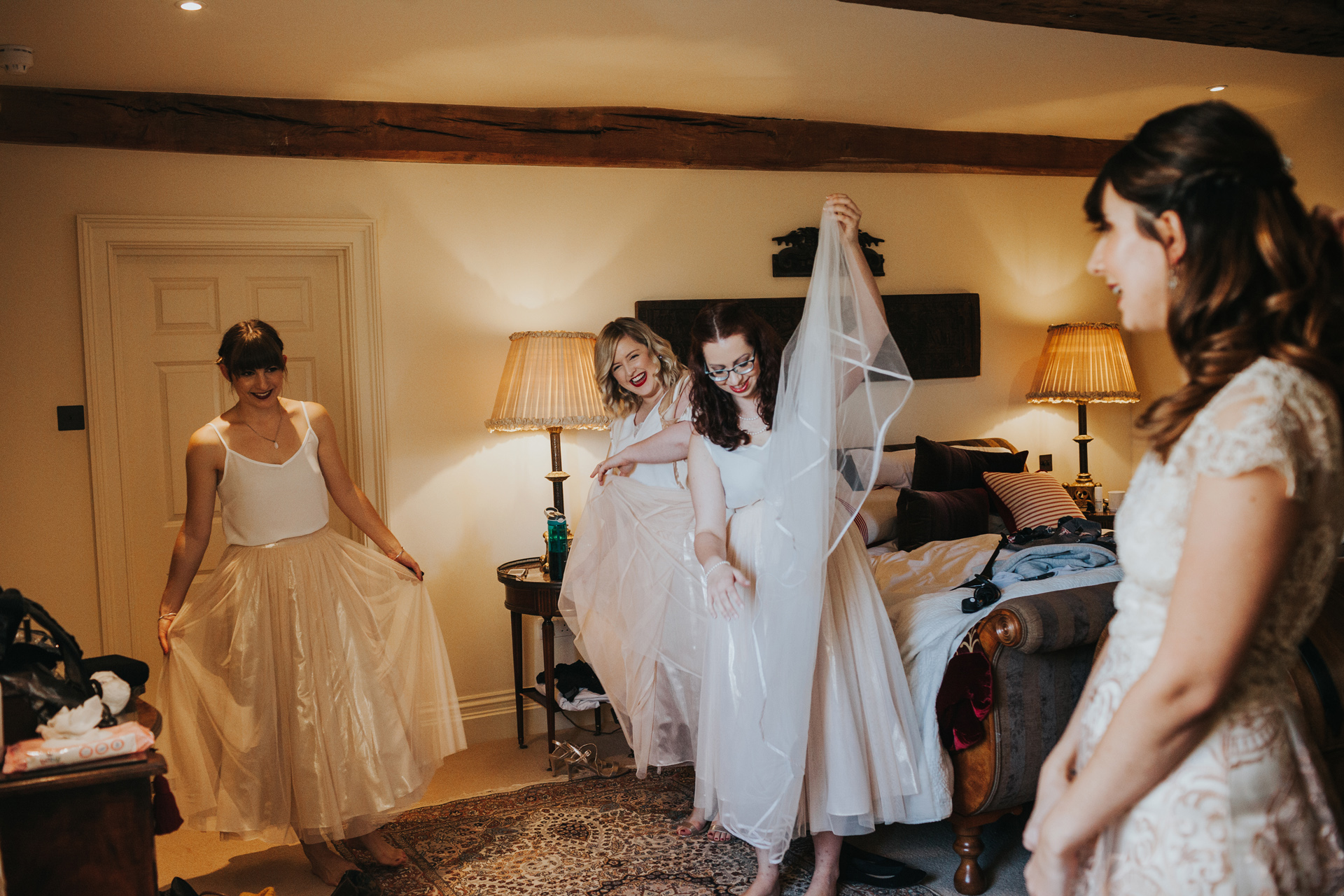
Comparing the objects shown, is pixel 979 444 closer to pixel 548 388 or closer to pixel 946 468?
pixel 946 468

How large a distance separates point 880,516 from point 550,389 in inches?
59.9

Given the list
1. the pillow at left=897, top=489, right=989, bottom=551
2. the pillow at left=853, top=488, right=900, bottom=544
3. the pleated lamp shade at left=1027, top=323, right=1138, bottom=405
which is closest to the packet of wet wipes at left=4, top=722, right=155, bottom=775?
the pillow at left=853, top=488, right=900, bottom=544

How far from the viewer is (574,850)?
3012 millimetres

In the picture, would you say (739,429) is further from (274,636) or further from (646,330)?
(274,636)

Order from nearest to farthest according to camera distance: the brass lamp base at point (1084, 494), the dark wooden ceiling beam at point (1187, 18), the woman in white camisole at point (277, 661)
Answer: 1. the woman in white camisole at point (277, 661)
2. the dark wooden ceiling beam at point (1187, 18)
3. the brass lamp base at point (1084, 494)

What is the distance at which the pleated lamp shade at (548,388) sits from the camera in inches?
150

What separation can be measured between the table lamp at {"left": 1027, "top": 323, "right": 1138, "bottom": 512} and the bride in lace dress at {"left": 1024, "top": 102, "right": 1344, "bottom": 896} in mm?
4294

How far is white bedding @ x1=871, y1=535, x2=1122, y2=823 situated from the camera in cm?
262

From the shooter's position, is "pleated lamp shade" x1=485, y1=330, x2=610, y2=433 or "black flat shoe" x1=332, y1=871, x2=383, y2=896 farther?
"pleated lamp shade" x1=485, y1=330, x2=610, y2=433

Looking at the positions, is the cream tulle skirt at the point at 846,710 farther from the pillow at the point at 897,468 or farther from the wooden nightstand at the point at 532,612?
the pillow at the point at 897,468

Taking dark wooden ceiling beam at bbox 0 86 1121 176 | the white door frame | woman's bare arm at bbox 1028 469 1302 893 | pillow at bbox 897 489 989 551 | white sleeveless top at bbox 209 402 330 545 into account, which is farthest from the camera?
pillow at bbox 897 489 989 551

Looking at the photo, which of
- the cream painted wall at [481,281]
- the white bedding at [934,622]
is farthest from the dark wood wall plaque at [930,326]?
the white bedding at [934,622]

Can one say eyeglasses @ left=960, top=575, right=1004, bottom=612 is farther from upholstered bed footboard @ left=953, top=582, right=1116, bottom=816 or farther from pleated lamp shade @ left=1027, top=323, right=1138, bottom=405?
pleated lamp shade @ left=1027, top=323, right=1138, bottom=405

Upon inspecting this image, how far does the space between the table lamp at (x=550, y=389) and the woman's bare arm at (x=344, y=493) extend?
0.91 meters
